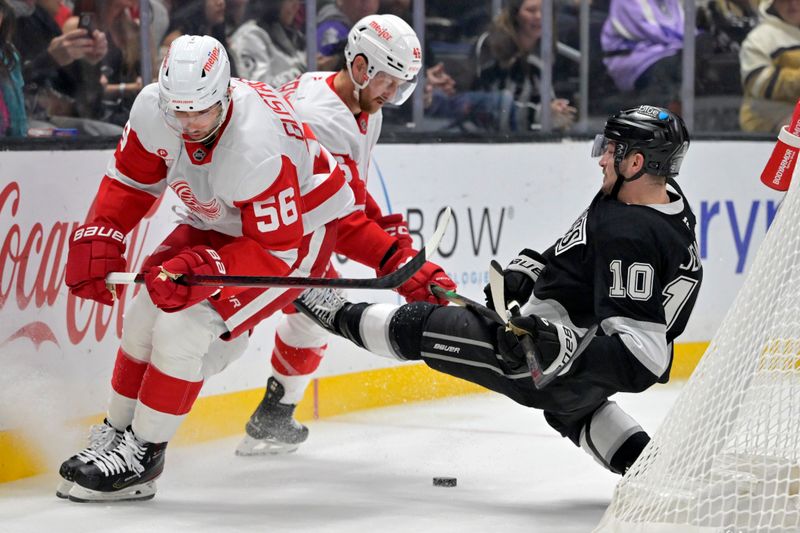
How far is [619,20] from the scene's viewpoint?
5.84 m

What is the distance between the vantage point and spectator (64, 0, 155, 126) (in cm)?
421

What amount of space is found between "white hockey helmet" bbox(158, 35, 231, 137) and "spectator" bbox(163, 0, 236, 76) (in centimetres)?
125

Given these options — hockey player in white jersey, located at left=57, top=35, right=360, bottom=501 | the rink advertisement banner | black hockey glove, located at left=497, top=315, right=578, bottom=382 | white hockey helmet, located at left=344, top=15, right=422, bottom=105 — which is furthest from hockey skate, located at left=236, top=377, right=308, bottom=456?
black hockey glove, located at left=497, top=315, right=578, bottom=382

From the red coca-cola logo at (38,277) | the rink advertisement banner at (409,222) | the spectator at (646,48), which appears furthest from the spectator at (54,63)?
the spectator at (646,48)

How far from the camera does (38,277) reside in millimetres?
3779

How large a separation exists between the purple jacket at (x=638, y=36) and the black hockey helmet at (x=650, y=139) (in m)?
2.58

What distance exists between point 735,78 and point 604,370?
10.8 ft

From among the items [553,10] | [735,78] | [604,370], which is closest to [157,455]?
[604,370]

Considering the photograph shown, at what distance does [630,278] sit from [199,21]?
205cm

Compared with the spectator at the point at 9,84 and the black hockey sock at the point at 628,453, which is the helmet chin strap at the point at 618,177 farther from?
the spectator at the point at 9,84

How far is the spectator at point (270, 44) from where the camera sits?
187 inches

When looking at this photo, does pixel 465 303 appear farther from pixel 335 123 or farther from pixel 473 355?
pixel 335 123

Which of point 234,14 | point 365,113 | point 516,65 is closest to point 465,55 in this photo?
point 516,65

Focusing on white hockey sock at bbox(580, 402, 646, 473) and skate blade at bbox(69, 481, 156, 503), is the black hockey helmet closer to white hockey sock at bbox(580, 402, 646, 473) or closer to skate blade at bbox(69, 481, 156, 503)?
white hockey sock at bbox(580, 402, 646, 473)
